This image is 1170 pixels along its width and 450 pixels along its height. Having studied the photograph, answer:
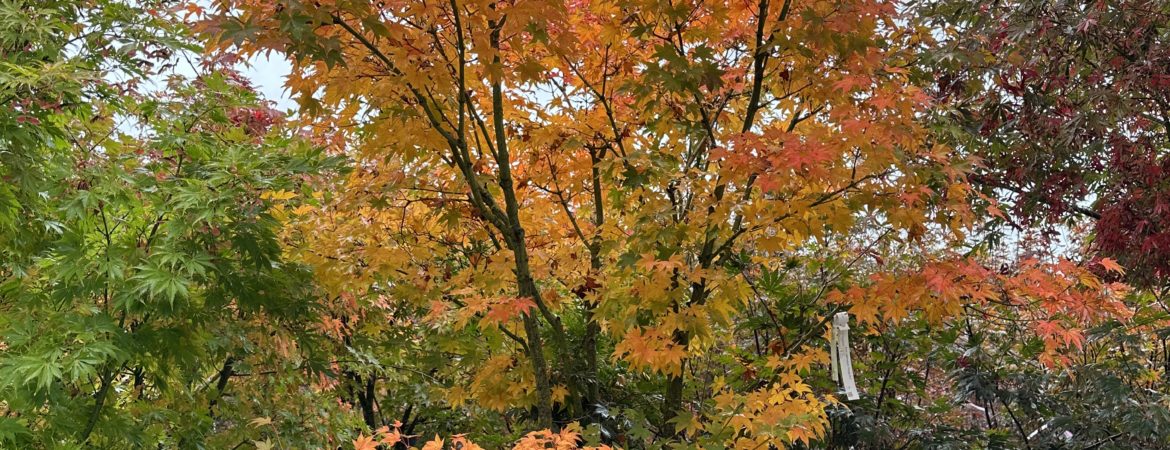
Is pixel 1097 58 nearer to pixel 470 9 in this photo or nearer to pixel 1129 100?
pixel 1129 100

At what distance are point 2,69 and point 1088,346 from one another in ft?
18.7

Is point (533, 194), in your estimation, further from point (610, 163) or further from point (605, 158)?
point (610, 163)

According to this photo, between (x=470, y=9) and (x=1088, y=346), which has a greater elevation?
(x=470, y=9)

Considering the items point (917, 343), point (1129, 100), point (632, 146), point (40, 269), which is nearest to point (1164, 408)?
point (917, 343)

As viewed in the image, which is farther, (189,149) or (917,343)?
(917,343)

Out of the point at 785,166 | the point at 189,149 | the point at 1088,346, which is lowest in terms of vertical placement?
the point at 1088,346

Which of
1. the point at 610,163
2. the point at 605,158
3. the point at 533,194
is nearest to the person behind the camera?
the point at 610,163

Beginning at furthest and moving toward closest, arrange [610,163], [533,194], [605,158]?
[533,194]
[605,158]
[610,163]

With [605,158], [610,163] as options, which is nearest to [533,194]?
[605,158]

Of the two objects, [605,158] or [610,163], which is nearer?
[610,163]

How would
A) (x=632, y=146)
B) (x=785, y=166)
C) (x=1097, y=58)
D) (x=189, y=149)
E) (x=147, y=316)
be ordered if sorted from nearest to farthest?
(x=785, y=166) < (x=147, y=316) < (x=189, y=149) < (x=632, y=146) < (x=1097, y=58)

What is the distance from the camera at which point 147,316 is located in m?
2.73

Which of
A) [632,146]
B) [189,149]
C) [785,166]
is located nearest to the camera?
[785,166]

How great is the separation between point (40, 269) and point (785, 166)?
2521 millimetres
